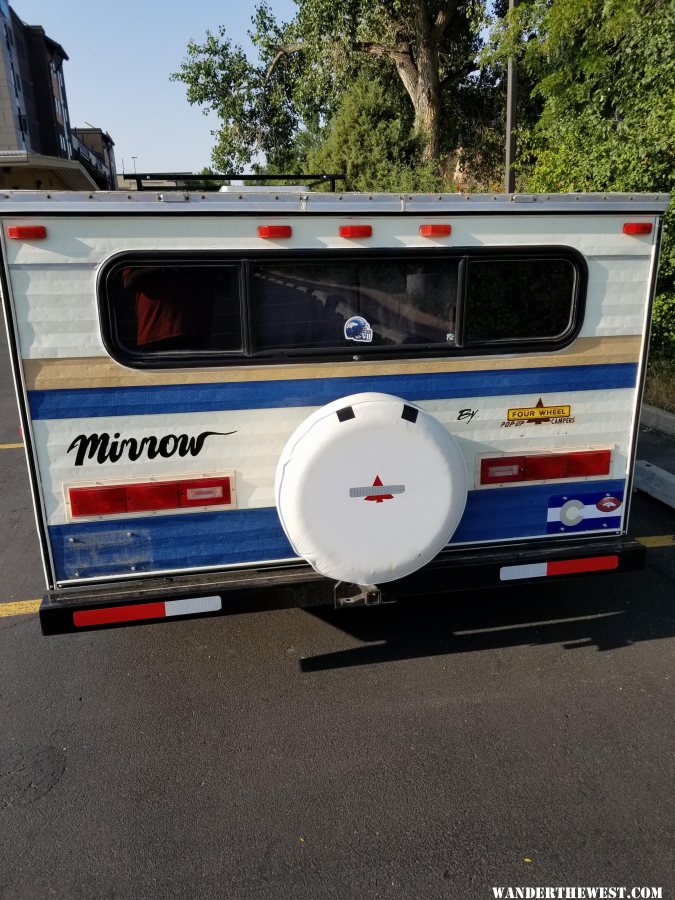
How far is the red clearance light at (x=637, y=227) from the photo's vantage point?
3822mm

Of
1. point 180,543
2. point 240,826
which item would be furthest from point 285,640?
point 240,826

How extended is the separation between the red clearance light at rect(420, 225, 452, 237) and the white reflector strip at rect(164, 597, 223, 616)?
7.40 ft

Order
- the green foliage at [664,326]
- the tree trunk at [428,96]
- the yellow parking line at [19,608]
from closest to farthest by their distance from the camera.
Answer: the yellow parking line at [19,608] < the green foliage at [664,326] < the tree trunk at [428,96]

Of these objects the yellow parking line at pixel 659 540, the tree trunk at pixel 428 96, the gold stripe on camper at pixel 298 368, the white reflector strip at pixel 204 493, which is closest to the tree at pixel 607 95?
the yellow parking line at pixel 659 540

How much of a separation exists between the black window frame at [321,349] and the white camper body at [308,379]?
11 millimetres

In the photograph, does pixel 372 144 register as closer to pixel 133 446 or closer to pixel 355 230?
pixel 355 230

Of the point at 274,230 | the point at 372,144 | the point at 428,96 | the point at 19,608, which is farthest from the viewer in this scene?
the point at 428,96

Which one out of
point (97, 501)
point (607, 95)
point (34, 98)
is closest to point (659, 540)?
point (97, 501)

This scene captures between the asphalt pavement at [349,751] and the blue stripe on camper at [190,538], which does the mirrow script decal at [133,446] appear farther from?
the asphalt pavement at [349,751]

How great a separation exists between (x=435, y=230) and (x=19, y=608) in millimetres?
3877

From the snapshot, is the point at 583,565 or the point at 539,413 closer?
the point at 539,413

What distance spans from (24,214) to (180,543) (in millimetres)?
1813

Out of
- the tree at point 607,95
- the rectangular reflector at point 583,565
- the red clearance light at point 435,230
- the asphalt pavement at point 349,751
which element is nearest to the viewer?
the asphalt pavement at point 349,751

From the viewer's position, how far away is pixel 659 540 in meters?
5.70
